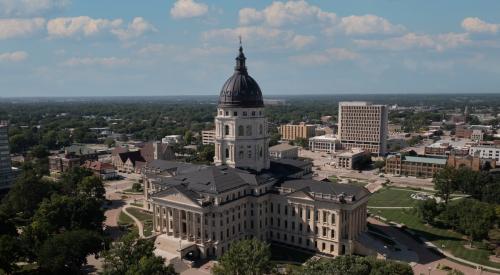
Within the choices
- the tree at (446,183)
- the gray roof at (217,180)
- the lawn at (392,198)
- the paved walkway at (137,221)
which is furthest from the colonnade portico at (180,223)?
the tree at (446,183)

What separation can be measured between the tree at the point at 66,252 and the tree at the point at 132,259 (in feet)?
23.4

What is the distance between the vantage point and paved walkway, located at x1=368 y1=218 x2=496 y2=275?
246 ft

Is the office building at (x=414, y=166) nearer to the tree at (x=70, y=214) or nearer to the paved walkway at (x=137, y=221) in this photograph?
the paved walkway at (x=137, y=221)

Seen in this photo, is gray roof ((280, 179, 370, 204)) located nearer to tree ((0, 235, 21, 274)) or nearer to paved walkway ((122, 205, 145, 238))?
paved walkway ((122, 205, 145, 238))

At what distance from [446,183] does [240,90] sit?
66680 millimetres

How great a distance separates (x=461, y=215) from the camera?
306 feet

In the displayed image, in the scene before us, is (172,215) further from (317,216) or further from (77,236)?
(317,216)

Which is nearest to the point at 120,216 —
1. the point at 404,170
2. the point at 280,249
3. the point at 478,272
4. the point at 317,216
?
the point at 280,249

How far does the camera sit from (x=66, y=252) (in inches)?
2702

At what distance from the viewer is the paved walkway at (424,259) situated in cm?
7489

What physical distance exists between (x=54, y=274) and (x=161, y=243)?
21.0m

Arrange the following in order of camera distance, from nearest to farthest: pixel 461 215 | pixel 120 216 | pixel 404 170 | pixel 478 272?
pixel 478 272
pixel 461 215
pixel 120 216
pixel 404 170

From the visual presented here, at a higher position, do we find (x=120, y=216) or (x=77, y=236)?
(x=77, y=236)

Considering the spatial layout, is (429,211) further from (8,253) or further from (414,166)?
(8,253)
